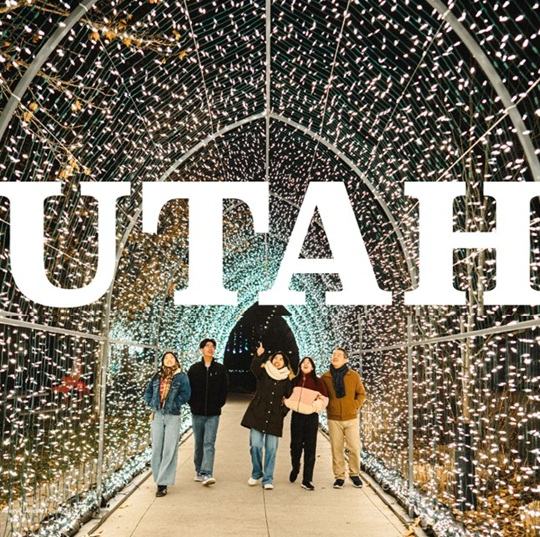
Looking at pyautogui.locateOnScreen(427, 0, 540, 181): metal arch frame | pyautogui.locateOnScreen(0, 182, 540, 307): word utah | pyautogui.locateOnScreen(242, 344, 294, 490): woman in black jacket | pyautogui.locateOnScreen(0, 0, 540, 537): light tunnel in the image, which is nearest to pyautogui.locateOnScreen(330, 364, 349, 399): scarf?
pyautogui.locateOnScreen(242, 344, 294, 490): woman in black jacket

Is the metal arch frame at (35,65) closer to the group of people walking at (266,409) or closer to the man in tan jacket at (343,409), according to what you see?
the group of people walking at (266,409)

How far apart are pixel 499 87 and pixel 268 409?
447 cm

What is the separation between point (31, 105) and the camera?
18.2 feet

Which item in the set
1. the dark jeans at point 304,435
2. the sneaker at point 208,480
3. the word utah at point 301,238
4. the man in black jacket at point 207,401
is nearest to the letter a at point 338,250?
the word utah at point 301,238

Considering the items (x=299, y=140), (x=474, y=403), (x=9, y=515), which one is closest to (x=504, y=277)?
(x=474, y=403)

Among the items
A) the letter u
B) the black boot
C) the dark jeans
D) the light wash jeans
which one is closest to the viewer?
the letter u

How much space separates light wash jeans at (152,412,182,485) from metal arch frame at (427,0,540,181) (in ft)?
15.1

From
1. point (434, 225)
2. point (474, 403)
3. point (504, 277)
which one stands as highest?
Result: point (434, 225)

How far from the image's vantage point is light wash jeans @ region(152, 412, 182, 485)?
758 centimetres

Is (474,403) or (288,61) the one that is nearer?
(474,403)

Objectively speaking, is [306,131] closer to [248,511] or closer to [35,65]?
[248,511]

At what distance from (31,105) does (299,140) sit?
18.2 feet

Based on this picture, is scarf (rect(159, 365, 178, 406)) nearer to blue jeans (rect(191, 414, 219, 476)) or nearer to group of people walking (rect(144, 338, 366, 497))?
group of people walking (rect(144, 338, 366, 497))

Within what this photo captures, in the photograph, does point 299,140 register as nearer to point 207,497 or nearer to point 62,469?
point 207,497
